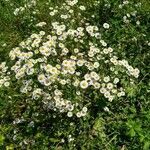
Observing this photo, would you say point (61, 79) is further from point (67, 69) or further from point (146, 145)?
point (146, 145)

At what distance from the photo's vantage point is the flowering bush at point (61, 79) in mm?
5352

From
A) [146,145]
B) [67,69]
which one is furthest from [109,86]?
[146,145]

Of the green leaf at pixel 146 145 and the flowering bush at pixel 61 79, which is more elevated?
the flowering bush at pixel 61 79

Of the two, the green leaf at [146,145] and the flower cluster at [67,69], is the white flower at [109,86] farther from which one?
the green leaf at [146,145]

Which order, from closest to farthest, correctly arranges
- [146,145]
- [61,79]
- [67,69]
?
[146,145] < [61,79] < [67,69]

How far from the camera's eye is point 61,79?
5.36 metres

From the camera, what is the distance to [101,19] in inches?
263

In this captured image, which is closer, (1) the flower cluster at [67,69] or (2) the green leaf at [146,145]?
(2) the green leaf at [146,145]

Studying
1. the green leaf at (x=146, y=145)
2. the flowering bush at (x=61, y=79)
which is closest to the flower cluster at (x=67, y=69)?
the flowering bush at (x=61, y=79)

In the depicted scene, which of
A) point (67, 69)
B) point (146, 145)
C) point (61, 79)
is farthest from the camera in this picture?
point (67, 69)

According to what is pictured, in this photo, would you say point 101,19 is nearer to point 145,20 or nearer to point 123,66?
point 145,20

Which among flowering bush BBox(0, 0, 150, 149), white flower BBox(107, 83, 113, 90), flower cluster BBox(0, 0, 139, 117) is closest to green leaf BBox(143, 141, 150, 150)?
flowering bush BBox(0, 0, 150, 149)

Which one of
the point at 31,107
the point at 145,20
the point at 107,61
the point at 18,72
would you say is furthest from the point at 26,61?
the point at 145,20

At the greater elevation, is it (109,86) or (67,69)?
(67,69)
